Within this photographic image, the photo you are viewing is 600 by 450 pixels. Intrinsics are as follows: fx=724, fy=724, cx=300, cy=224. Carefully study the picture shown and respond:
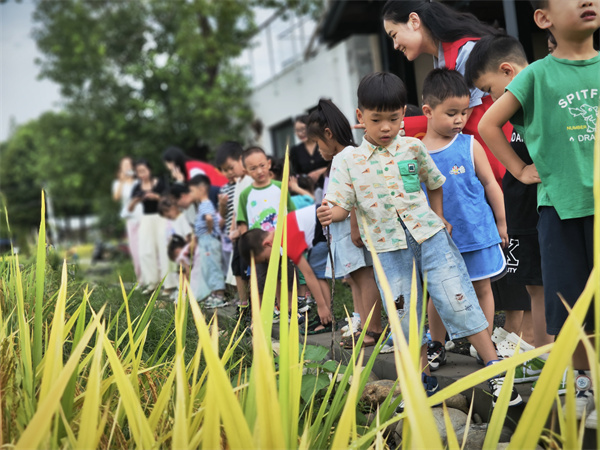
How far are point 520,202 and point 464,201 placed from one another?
26 centimetres

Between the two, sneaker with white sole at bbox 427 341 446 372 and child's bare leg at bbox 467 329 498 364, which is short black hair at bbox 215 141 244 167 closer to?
sneaker with white sole at bbox 427 341 446 372

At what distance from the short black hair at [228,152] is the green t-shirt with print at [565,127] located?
153 inches

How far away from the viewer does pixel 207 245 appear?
6484 mm

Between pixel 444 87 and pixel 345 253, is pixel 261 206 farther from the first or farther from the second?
pixel 444 87

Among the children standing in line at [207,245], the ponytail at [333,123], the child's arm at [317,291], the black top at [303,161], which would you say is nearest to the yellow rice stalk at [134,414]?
the ponytail at [333,123]

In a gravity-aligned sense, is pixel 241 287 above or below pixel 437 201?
below

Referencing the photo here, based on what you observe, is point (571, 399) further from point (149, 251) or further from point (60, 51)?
point (60, 51)

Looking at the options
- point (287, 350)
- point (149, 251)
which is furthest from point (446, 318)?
point (149, 251)

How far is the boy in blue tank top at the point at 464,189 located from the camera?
3072 mm

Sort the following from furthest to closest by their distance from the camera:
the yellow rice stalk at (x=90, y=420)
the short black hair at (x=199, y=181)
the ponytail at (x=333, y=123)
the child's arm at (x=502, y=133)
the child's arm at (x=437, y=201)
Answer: the short black hair at (x=199, y=181), the ponytail at (x=333, y=123), the child's arm at (x=437, y=201), the child's arm at (x=502, y=133), the yellow rice stalk at (x=90, y=420)

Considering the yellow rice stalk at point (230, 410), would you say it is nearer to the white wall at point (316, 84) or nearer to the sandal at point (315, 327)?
the sandal at point (315, 327)

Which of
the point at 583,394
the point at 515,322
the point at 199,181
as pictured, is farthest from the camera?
the point at 199,181

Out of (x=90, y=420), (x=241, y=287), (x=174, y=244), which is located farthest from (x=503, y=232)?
(x=174, y=244)

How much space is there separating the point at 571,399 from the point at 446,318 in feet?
4.15
